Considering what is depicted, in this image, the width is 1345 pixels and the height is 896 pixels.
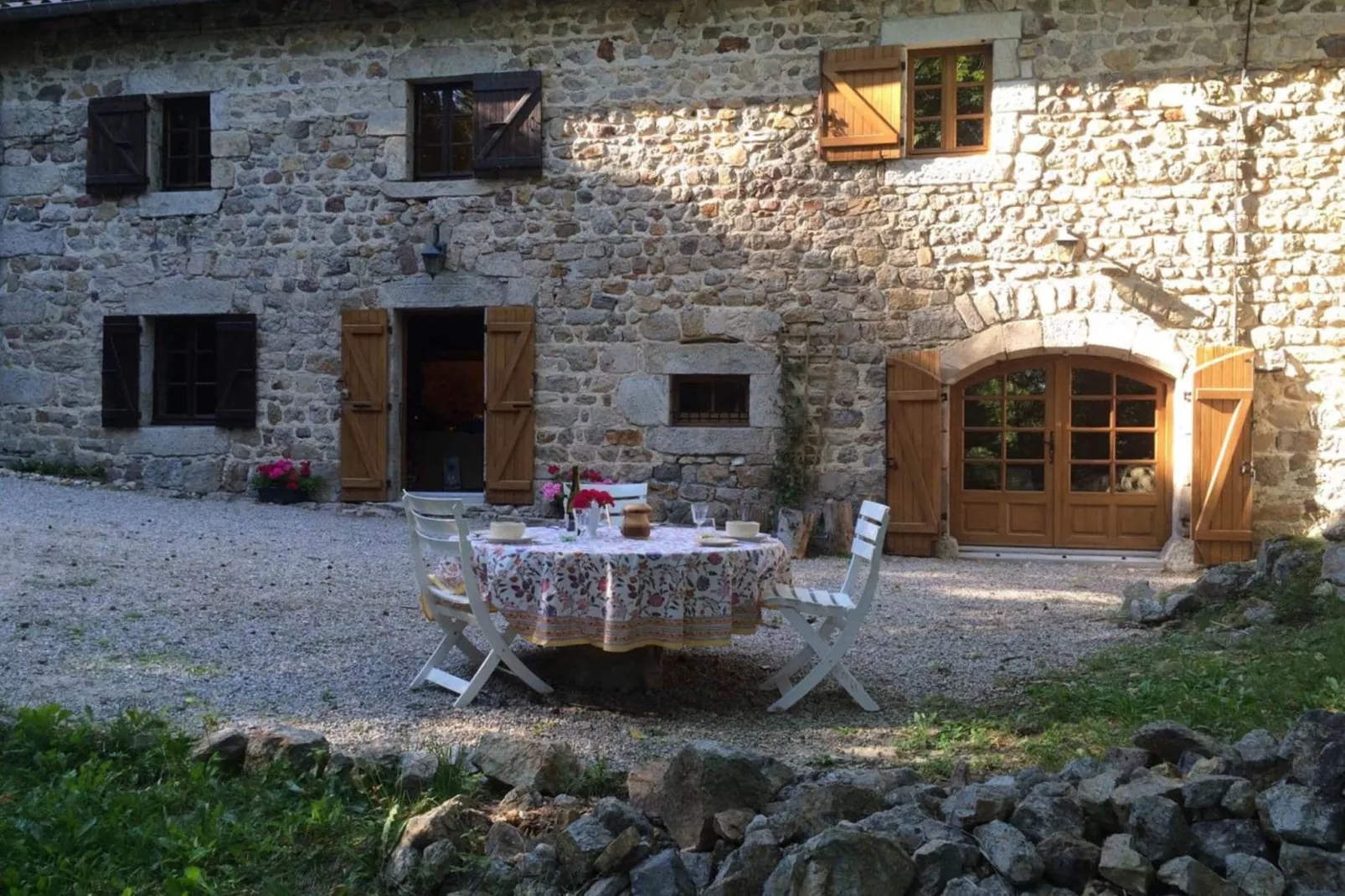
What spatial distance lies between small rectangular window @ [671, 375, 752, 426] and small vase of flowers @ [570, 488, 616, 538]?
510cm

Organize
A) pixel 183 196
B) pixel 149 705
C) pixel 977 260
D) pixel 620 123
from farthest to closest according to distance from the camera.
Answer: pixel 183 196, pixel 620 123, pixel 977 260, pixel 149 705

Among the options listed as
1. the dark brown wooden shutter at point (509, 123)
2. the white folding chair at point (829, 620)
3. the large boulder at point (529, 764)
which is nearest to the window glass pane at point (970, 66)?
the dark brown wooden shutter at point (509, 123)

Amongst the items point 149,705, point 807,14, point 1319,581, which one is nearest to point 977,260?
point 807,14

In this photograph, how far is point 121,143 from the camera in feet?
34.5

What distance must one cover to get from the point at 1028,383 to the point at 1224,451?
1.56 meters

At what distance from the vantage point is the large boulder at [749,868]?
254 cm

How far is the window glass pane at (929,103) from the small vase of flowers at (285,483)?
20.4 feet

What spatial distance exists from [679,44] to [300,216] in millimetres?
3775

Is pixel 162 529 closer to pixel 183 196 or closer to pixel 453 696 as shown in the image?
pixel 183 196

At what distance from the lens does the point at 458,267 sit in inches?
392

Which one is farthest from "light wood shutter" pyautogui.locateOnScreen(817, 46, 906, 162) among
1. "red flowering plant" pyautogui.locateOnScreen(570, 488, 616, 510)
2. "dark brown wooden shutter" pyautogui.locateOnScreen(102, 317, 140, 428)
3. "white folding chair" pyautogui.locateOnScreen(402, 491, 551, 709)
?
"dark brown wooden shutter" pyautogui.locateOnScreen(102, 317, 140, 428)

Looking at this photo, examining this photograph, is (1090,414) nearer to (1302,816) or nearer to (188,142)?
(1302,816)

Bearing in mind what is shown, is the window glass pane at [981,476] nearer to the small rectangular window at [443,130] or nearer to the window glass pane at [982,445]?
the window glass pane at [982,445]

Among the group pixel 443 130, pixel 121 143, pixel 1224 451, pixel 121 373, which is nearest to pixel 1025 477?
pixel 1224 451
